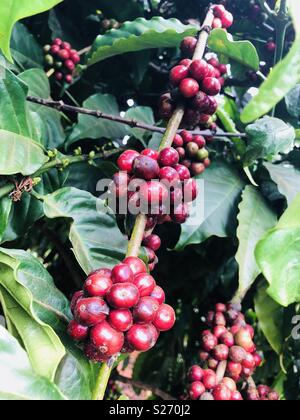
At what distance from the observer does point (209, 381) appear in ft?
2.52

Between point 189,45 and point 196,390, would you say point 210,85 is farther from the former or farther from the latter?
point 196,390

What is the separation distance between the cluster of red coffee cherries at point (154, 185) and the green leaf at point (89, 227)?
65mm

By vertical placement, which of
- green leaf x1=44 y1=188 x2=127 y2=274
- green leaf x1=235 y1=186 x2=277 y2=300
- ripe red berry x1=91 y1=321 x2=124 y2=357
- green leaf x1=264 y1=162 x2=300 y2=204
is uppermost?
ripe red berry x1=91 y1=321 x2=124 y2=357

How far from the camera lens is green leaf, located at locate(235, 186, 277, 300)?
2.35 feet

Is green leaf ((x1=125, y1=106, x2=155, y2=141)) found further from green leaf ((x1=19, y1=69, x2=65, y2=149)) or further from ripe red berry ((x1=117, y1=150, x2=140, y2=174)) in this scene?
ripe red berry ((x1=117, y1=150, x2=140, y2=174))

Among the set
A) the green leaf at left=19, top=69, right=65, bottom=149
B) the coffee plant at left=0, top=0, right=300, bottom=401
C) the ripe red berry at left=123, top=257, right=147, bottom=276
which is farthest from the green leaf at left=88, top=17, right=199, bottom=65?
the ripe red berry at left=123, top=257, right=147, bottom=276

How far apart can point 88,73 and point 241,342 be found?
0.75 m

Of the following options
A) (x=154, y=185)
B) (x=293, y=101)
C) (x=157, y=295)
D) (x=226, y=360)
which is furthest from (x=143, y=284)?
(x=293, y=101)

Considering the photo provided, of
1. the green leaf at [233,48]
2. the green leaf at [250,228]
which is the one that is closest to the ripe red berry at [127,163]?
the green leaf at [250,228]

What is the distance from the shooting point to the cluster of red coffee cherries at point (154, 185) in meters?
0.57

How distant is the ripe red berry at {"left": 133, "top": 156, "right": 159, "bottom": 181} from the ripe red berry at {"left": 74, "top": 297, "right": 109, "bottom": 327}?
181 mm

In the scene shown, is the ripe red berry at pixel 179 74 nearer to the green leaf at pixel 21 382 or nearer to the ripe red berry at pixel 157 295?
the ripe red berry at pixel 157 295

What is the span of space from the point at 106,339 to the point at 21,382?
0.09m
